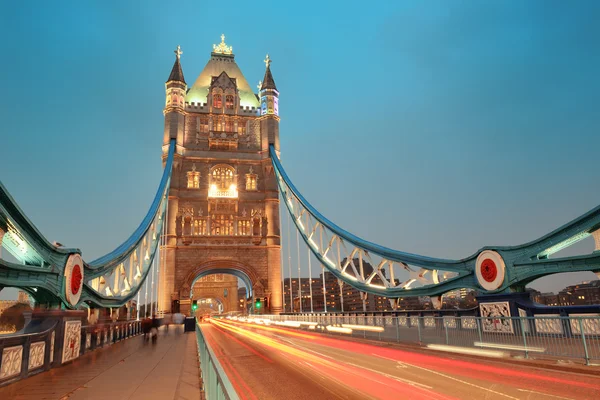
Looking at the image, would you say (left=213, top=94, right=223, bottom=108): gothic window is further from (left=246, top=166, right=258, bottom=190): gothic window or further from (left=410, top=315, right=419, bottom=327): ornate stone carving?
(left=410, top=315, right=419, bottom=327): ornate stone carving

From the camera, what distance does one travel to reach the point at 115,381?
8.62 m

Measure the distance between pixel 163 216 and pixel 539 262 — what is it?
39.2m

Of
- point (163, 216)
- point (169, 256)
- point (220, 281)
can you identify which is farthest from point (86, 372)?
point (220, 281)

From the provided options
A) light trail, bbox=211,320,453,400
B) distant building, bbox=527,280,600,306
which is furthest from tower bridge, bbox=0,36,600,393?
distant building, bbox=527,280,600,306

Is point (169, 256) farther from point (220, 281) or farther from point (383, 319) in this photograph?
point (220, 281)

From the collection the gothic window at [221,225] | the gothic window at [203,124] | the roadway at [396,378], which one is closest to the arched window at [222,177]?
the gothic window at [221,225]

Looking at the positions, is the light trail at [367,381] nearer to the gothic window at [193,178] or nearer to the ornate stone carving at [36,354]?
the ornate stone carving at [36,354]

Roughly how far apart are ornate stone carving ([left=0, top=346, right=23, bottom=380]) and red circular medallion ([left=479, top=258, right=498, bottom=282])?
16471mm

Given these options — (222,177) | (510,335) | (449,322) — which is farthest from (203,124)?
(510,335)

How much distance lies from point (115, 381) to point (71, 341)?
166 inches

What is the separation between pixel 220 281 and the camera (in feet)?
256

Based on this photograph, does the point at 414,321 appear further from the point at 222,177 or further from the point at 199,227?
the point at 222,177

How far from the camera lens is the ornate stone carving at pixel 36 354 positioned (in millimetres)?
9281

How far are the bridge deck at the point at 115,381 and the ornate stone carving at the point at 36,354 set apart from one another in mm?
292
